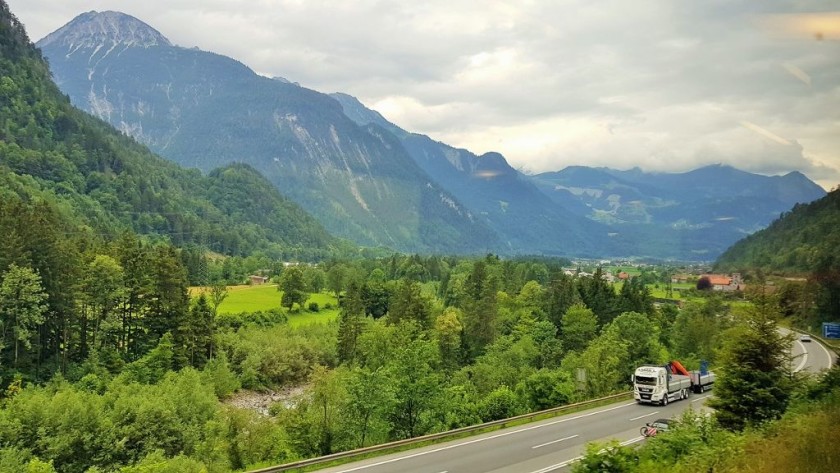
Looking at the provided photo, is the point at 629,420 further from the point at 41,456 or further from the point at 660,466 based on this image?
the point at 41,456

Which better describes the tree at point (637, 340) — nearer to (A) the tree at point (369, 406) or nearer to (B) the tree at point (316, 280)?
(A) the tree at point (369, 406)

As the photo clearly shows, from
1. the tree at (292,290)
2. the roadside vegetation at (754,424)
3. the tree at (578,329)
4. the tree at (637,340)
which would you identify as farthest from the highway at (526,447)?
the tree at (292,290)

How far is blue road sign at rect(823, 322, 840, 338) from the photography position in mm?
35434

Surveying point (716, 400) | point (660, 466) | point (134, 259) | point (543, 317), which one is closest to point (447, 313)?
point (543, 317)

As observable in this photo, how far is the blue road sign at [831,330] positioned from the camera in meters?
35.4

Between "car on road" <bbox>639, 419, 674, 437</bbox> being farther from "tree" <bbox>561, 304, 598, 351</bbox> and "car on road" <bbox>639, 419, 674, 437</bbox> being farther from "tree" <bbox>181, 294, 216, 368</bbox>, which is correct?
"tree" <bbox>181, 294, 216, 368</bbox>

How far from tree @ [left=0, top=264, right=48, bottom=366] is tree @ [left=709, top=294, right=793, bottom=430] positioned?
50472 millimetres

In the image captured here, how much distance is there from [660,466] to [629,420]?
17564mm

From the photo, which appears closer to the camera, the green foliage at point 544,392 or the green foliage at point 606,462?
the green foliage at point 606,462

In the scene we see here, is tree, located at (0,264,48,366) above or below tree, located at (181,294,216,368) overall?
above

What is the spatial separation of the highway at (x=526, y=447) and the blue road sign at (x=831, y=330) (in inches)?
484

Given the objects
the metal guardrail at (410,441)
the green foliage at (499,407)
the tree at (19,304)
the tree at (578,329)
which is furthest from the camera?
the tree at (578,329)

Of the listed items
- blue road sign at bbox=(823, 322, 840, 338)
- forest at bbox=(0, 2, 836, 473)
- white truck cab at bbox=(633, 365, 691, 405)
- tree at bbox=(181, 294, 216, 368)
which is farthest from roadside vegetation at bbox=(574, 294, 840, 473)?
tree at bbox=(181, 294, 216, 368)

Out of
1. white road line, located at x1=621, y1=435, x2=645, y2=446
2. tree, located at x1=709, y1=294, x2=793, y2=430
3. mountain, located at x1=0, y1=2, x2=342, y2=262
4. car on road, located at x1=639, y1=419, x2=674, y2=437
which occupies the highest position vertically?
mountain, located at x1=0, y1=2, x2=342, y2=262
